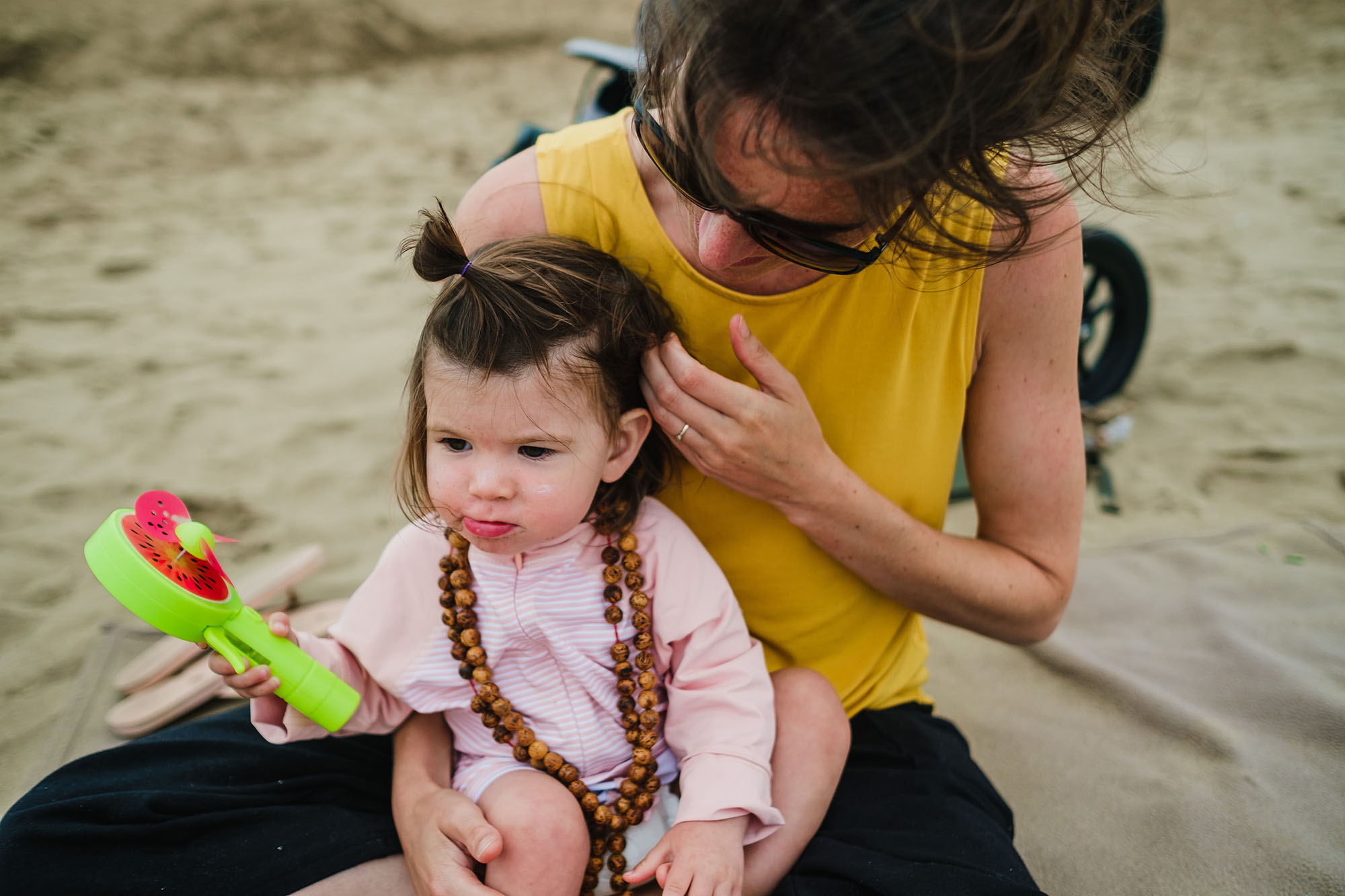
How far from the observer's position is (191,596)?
Result: 1.02m

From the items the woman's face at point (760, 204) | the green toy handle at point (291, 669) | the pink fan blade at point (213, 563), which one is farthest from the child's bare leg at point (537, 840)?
the woman's face at point (760, 204)

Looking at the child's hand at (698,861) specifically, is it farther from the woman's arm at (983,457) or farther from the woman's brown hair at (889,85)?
the woman's brown hair at (889,85)

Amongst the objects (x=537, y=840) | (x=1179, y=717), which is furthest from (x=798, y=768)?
(x=1179, y=717)

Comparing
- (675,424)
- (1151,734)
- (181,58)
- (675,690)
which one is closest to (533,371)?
(675,424)

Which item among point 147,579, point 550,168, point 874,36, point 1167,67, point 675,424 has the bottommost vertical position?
point 147,579

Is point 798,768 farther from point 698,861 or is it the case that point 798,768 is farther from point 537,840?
point 537,840

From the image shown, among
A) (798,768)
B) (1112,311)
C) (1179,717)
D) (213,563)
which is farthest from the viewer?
(1112,311)

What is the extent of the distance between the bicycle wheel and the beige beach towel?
2.42 ft

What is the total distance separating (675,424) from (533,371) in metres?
0.21

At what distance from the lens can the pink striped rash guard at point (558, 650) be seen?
124cm

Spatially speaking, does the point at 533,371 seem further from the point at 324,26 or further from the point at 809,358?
the point at 324,26

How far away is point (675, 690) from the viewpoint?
4.16 feet

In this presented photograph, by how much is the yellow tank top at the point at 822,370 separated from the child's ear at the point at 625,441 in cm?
13

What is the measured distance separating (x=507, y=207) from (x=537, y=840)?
2.95ft
